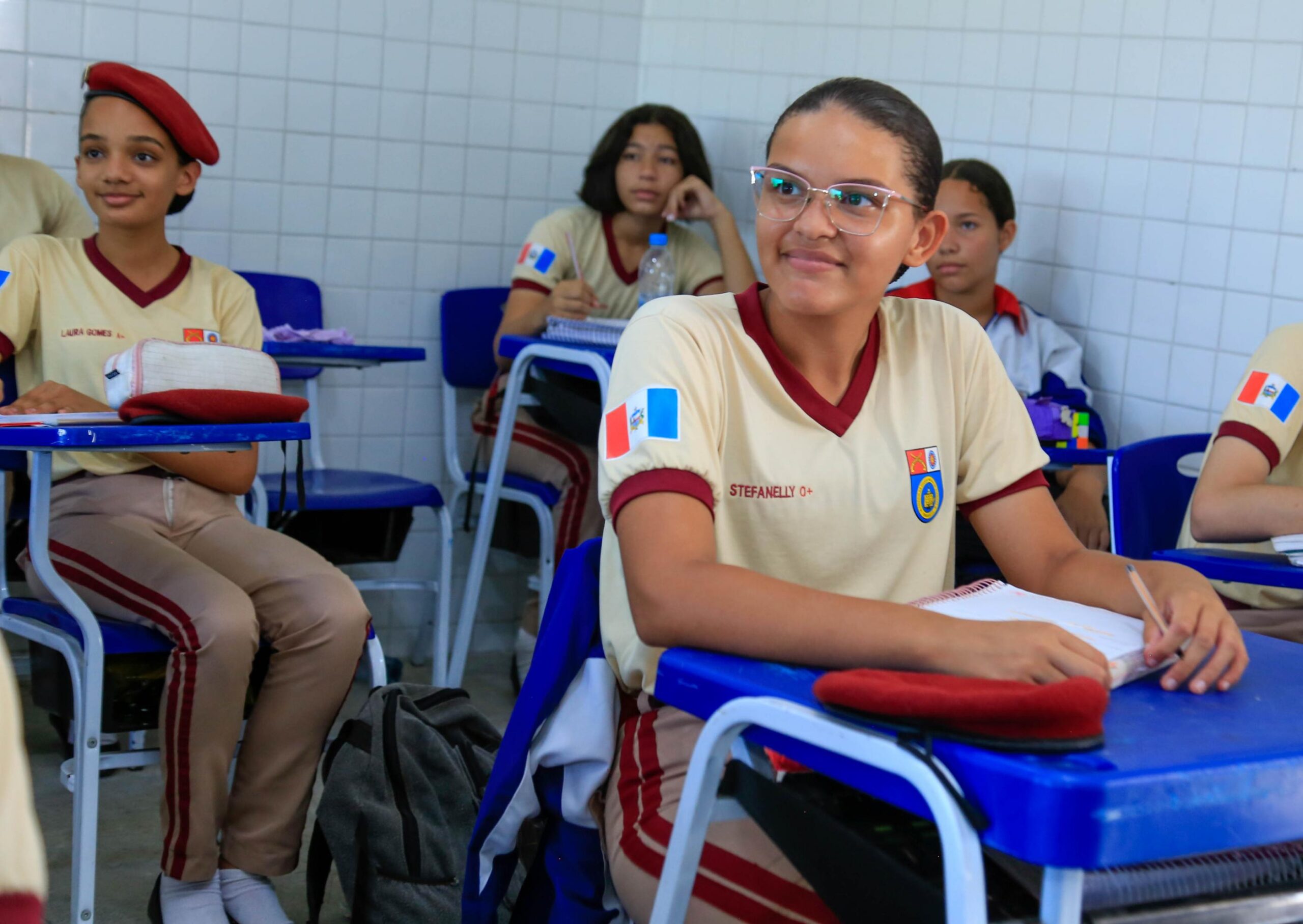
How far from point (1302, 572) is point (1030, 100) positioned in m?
1.98

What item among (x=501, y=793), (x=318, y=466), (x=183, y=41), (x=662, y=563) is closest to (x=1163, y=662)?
(x=662, y=563)

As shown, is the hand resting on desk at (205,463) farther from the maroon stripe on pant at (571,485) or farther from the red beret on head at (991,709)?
the red beret on head at (991,709)

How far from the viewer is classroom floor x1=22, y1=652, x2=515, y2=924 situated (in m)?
2.34

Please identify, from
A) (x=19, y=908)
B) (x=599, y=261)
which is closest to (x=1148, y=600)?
(x=19, y=908)

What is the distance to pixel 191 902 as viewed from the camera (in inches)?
82.4

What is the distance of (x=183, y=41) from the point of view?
11.5 feet

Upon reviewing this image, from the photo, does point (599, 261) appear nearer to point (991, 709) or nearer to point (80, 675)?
point (80, 675)

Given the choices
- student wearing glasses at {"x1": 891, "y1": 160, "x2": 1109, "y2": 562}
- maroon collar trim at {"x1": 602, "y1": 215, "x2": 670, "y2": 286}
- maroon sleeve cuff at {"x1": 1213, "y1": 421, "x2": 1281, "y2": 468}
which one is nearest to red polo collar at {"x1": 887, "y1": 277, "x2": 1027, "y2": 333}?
student wearing glasses at {"x1": 891, "y1": 160, "x2": 1109, "y2": 562}

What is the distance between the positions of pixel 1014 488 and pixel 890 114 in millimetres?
464

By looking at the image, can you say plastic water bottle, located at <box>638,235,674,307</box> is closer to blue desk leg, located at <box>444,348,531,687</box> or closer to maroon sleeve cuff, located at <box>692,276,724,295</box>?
maroon sleeve cuff, located at <box>692,276,724,295</box>

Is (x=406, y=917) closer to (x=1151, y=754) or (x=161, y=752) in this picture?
(x=161, y=752)

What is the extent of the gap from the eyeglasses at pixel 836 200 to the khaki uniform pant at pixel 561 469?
1959 mm

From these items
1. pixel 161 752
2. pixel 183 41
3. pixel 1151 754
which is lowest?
pixel 161 752

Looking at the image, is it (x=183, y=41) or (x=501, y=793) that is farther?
(x=183, y=41)
